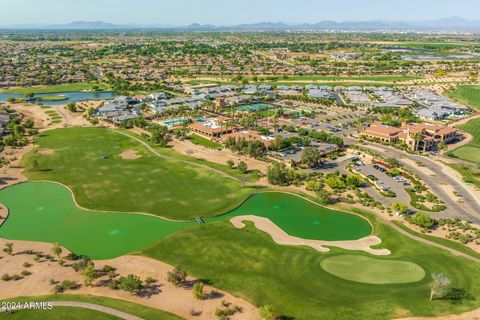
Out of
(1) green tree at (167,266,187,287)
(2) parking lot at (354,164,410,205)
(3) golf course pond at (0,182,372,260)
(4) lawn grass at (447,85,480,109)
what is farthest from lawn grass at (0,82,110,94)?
(4) lawn grass at (447,85,480,109)

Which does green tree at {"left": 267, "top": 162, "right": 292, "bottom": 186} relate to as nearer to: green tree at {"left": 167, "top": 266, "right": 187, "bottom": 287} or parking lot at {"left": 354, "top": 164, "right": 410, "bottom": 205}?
parking lot at {"left": 354, "top": 164, "right": 410, "bottom": 205}

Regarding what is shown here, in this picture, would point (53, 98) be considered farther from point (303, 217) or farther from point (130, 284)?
point (130, 284)

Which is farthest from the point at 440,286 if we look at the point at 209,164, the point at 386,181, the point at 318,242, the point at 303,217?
the point at 209,164

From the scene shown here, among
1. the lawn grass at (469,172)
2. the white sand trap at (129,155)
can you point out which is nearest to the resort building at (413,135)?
the lawn grass at (469,172)

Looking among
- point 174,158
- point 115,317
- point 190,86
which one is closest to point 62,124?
point 174,158

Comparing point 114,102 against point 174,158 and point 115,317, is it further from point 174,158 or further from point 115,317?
point 115,317

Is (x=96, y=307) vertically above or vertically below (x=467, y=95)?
below

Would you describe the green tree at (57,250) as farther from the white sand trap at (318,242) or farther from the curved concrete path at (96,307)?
the white sand trap at (318,242)
